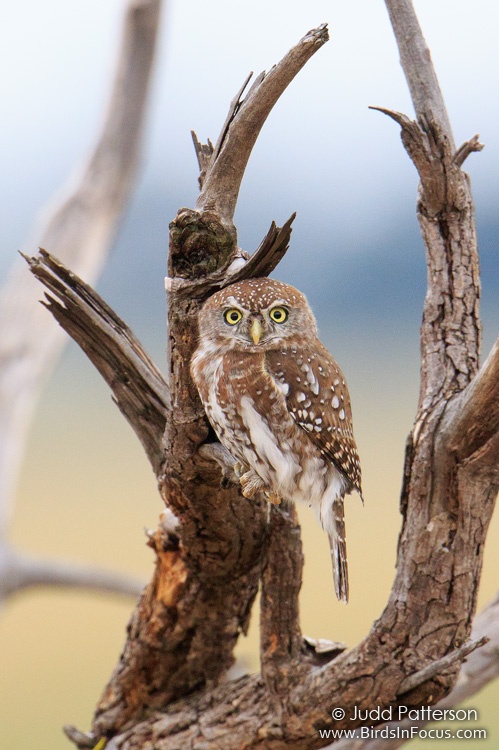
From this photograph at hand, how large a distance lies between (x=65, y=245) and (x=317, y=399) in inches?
95.3

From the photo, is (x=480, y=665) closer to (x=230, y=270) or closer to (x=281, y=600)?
(x=281, y=600)

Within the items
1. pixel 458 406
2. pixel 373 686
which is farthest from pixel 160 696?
pixel 458 406

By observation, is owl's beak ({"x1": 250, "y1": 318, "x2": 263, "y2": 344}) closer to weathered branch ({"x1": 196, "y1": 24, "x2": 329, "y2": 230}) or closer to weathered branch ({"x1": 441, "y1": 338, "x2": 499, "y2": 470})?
weathered branch ({"x1": 196, "y1": 24, "x2": 329, "y2": 230})

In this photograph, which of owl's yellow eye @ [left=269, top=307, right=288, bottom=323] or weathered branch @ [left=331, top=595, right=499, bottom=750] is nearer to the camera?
owl's yellow eye @ [left=269, top=307, right=288, bottom=323]

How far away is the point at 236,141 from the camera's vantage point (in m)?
1.67

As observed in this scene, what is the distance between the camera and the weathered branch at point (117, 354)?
199 cm

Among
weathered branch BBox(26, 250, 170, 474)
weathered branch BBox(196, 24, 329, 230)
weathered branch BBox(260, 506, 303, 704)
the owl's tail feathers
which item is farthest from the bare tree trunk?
the owl's tail feathers

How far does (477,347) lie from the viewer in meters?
2.06

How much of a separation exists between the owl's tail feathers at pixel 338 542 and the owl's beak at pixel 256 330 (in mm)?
473

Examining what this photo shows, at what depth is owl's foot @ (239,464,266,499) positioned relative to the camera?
1.79m

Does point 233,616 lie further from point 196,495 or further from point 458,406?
point 458,406

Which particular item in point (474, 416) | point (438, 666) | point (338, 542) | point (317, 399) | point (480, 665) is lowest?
point (480, 665)

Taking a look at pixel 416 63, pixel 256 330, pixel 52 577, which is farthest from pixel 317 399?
pixel 52 577

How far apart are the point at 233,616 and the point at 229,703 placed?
0.87ft
